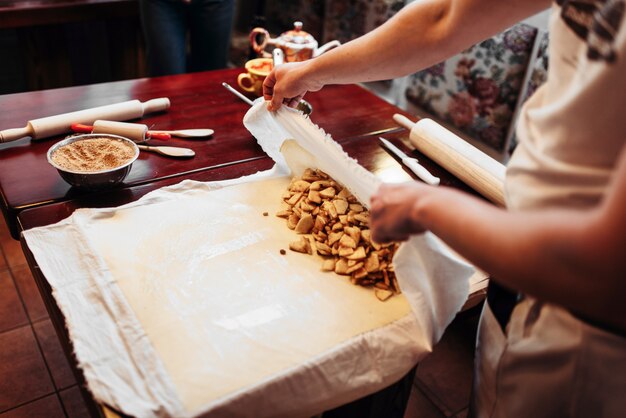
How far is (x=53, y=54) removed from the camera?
2.90m

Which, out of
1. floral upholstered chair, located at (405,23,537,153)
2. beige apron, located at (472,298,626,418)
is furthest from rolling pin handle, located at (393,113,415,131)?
floral upholstered chair, located at (405,23,537,153)

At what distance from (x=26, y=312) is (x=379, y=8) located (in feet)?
7.76

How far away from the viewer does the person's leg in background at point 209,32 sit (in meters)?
2.43

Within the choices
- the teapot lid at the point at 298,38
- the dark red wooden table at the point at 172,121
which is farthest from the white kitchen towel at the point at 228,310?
the teapot lid at the point at 298,38

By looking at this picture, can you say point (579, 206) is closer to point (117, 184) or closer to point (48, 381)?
point (117, 184)

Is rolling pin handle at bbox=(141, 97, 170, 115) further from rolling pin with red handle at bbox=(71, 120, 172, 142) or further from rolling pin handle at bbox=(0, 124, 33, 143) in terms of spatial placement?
rolling pin handle at bbox=(0, 124, 33, 143)

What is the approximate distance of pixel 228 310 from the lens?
3.03 feet

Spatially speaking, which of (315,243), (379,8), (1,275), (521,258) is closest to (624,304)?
(521,258)

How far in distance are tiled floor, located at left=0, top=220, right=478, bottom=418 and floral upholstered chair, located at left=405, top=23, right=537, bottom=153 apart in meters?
0.95

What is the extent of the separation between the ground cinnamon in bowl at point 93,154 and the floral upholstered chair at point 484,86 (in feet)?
5.67

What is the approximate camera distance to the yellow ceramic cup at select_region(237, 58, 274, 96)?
172cm

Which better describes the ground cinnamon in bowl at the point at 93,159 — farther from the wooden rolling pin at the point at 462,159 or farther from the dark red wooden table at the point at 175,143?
the wooden rolling pin at the point at 462,159

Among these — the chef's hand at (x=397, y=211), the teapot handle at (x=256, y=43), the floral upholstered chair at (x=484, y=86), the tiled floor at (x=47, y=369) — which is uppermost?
the chef's hand at (x=397, y=211)

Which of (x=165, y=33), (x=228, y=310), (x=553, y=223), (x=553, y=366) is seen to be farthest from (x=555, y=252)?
(x=165, y=33)
